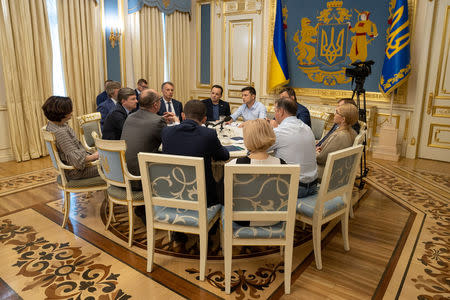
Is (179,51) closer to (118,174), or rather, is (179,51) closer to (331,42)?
(331,42)

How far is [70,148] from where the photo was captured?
108 inches

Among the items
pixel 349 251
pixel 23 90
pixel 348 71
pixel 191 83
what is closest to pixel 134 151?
pixel 349 251

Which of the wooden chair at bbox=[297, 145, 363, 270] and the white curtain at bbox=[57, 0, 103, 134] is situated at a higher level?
the white curtain at bbox=[57, 0, 103, 134]

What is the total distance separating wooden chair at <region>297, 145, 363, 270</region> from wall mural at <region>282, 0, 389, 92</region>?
370cm

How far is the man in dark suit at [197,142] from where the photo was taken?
2209 millimetres

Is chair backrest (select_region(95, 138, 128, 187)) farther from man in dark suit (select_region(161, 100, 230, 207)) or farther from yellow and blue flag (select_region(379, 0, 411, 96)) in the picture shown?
yellow and blue flag (select_region(379, 0, 411, 96))

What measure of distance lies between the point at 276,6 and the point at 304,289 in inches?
210

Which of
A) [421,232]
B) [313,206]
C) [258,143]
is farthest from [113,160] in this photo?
[421,232]

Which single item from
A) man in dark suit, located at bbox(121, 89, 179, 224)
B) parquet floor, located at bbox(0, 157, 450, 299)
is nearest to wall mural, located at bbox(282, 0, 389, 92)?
parquet floor, located at bbox(0, 157, 450, 299)

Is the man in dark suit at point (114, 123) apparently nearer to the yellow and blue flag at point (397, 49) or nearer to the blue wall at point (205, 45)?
the yellow and blue flag at point (397, 49)

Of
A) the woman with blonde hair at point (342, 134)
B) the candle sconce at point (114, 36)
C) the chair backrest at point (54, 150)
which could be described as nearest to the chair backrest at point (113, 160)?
the chair backrest at point (54, 150)

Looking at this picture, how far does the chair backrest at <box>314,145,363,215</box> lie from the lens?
211cm

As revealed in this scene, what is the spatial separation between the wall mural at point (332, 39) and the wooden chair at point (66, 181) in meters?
4.42

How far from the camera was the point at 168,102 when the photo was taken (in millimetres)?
4555
